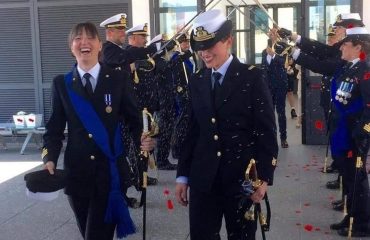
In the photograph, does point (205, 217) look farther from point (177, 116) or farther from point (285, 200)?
point (177, 116)

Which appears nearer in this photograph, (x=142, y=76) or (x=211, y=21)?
(x=211, y=21)

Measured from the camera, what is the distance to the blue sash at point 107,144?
339cm

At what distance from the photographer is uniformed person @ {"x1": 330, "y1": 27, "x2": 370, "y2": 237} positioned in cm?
466

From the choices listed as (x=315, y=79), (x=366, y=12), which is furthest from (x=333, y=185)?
(x=366, y=12)

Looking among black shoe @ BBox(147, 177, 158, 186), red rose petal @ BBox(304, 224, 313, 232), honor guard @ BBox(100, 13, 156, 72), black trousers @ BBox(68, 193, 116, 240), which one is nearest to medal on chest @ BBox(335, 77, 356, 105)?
red rose petal @ BBox(304, 224, 313, 232)

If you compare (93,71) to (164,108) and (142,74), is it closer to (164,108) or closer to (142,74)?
(142,74)

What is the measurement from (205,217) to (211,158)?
1.12 feet

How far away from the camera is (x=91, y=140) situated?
339cm

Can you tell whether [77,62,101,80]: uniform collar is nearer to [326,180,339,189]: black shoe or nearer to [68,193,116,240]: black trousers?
[68,193,116,240]: black trousers

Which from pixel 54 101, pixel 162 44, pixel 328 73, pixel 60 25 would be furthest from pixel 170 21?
pixel 54 101

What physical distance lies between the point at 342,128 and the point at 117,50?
8.81 ft

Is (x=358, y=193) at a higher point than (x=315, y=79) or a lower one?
lower

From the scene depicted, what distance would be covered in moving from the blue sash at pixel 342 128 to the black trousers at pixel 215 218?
6.32ft

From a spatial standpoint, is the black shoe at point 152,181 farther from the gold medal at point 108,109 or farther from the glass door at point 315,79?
the gold medal at point 108,109
